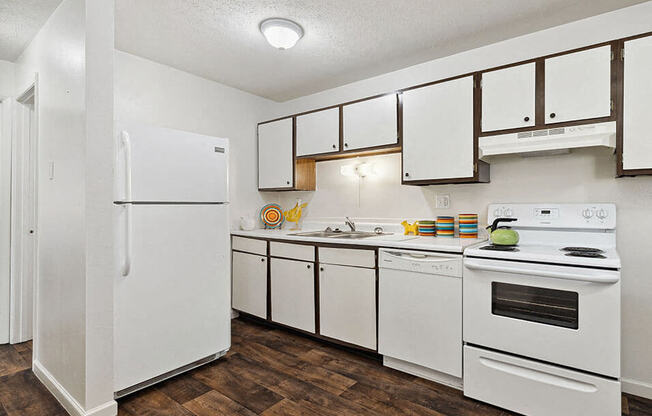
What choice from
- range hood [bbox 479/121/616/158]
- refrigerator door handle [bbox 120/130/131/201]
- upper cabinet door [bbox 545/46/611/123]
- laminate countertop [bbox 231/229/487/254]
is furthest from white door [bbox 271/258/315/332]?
upper cabinet door [bbox 545/46/611/123]

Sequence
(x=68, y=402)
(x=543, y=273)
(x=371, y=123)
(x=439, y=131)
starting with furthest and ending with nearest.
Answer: (x=371, y=123) < (x=439, y=131) < (x=68, y=402) < (x=543, y=273)

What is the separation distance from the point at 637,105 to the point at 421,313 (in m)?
1.70

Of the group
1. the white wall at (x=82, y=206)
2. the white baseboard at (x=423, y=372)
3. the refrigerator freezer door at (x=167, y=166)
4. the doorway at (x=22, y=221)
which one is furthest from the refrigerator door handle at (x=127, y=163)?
the white baseboard at (x=423, y=372)

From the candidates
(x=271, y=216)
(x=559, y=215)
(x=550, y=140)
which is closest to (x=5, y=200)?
(x=271, y=216)

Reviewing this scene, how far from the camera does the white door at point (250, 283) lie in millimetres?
3197

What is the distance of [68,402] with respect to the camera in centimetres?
192

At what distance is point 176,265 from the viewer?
2.28 metres

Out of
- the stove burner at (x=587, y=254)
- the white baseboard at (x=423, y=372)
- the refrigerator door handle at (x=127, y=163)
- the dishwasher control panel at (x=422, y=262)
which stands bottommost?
the white baseboard at (x=423, y=372)

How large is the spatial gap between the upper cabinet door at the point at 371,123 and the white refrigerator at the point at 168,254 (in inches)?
44.1

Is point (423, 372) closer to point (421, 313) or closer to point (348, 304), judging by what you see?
point (421, 313)

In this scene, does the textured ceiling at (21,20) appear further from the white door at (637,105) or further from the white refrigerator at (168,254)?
the white door at (637,105)

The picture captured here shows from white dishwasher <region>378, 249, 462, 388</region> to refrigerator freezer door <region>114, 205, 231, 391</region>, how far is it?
3.96 ft

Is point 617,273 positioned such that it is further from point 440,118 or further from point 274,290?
point 274,290

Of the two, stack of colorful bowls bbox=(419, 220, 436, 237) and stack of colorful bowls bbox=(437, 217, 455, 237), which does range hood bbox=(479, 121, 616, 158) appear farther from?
stack of colorful bowls bbox=(419, 220, 436, 237)
